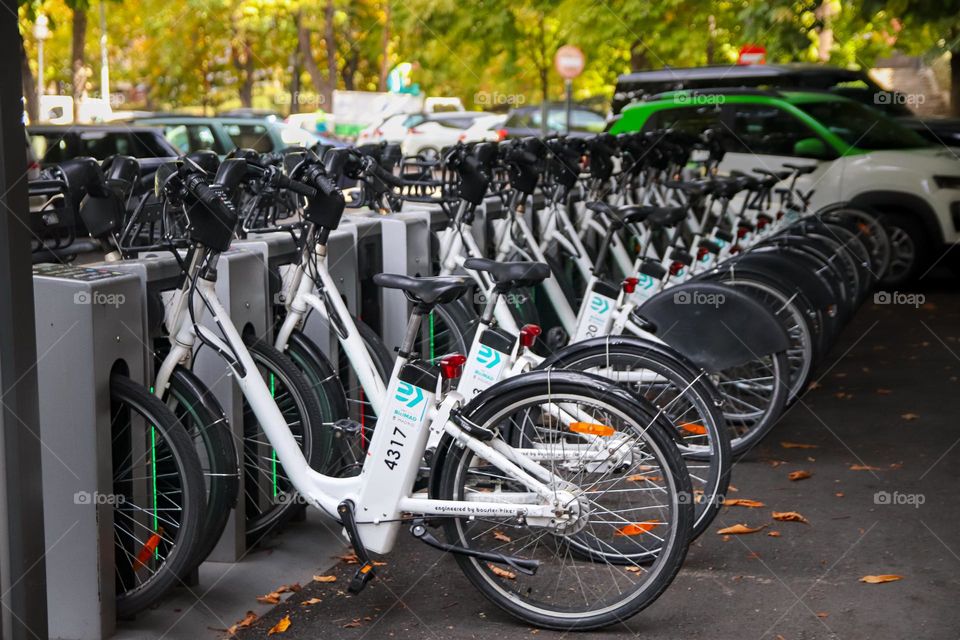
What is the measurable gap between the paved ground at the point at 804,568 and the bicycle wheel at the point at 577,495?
0.11 m

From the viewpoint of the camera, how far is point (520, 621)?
4.07 m

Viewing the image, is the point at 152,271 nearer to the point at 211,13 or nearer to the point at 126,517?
the point at 126,517

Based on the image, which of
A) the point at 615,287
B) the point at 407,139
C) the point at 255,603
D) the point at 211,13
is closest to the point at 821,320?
the point at 615,287

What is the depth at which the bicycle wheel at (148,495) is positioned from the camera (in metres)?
3.79

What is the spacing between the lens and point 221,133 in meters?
18.4

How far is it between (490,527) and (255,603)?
79 centimetres

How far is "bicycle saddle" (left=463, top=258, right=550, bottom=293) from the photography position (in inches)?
167

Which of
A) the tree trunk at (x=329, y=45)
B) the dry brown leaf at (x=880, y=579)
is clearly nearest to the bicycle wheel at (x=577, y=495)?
the dry brown leaf at (x=880, y=579)

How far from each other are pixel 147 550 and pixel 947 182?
9.64 metres
